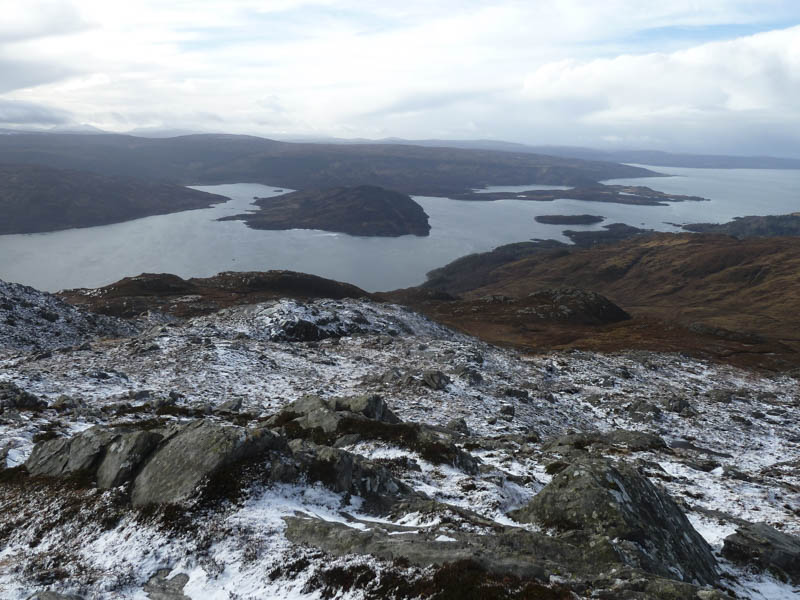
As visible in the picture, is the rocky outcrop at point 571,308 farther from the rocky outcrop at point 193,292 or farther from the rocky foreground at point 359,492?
the rocky foreground at point 359,492

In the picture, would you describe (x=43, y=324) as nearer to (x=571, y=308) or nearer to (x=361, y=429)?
(x=361, y=429)

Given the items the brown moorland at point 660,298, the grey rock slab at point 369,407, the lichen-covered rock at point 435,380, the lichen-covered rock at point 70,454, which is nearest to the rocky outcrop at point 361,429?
the grey rock slab at point 369,407

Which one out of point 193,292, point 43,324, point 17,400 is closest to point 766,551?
point 17,400

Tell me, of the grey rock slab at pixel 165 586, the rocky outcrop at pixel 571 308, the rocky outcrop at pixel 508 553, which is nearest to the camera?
the rocky outcrop at pixel 508 553

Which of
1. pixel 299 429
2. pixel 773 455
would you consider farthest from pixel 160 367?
pixel 773 455

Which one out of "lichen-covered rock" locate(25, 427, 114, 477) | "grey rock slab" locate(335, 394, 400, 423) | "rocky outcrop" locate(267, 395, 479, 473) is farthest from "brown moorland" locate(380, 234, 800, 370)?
"lichen-covered rock" locate(25, 427, 114, 477)

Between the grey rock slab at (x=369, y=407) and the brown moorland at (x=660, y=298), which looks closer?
the grey rock slab at (x=369, y=407)
